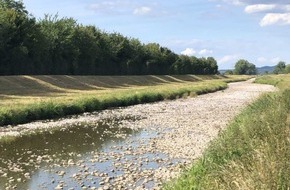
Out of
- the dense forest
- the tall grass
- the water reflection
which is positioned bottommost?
the water reflection

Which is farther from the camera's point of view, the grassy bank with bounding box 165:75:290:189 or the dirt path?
the dirt path

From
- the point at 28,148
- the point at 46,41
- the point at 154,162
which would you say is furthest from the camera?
the point at 46,41

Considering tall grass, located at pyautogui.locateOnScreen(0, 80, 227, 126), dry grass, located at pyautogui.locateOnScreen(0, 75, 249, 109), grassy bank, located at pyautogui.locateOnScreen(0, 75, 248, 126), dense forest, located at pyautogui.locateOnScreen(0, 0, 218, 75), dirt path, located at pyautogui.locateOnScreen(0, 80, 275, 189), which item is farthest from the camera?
dense forest, located at pyautogui.locateOnScreen(0, 0, 218, 75)

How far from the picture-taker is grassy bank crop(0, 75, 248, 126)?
33.4 metres

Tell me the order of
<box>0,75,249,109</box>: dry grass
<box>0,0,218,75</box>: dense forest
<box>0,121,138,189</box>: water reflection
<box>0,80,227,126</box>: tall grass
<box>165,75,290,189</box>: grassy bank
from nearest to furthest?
<box>165,75,290,189</box>: grassy bank → <box>0,121,138,189</box>: water reflection → <box>0,80,227,126</box>: tall grass → <box>0,75,249,109</box>: dry grass → <box>0,0,218,75</box>: dense forest

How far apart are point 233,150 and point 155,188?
3.10 meters

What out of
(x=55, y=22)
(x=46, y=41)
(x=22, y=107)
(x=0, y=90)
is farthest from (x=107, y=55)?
(x=22, y=107)

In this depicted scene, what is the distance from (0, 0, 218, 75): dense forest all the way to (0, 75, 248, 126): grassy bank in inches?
206

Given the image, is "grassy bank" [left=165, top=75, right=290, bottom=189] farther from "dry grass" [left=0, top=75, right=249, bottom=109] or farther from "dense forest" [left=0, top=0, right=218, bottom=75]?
"dense forest" [left=0, top=0, right=218, bottom=75]

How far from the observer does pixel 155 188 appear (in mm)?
14445

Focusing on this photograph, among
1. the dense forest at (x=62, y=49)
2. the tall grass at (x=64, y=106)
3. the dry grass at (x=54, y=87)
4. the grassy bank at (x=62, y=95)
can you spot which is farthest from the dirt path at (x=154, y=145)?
the dense forest at (x=62, y=49)

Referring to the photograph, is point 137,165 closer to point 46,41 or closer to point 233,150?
point 233,150

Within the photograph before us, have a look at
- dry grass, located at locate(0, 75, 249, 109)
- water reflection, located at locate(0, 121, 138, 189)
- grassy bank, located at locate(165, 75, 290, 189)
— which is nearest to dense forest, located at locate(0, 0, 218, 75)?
dry grass, located at locate(0, 75, 249, 109)

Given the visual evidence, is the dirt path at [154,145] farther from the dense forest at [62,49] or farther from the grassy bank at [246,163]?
the dense forest at [62,49]
